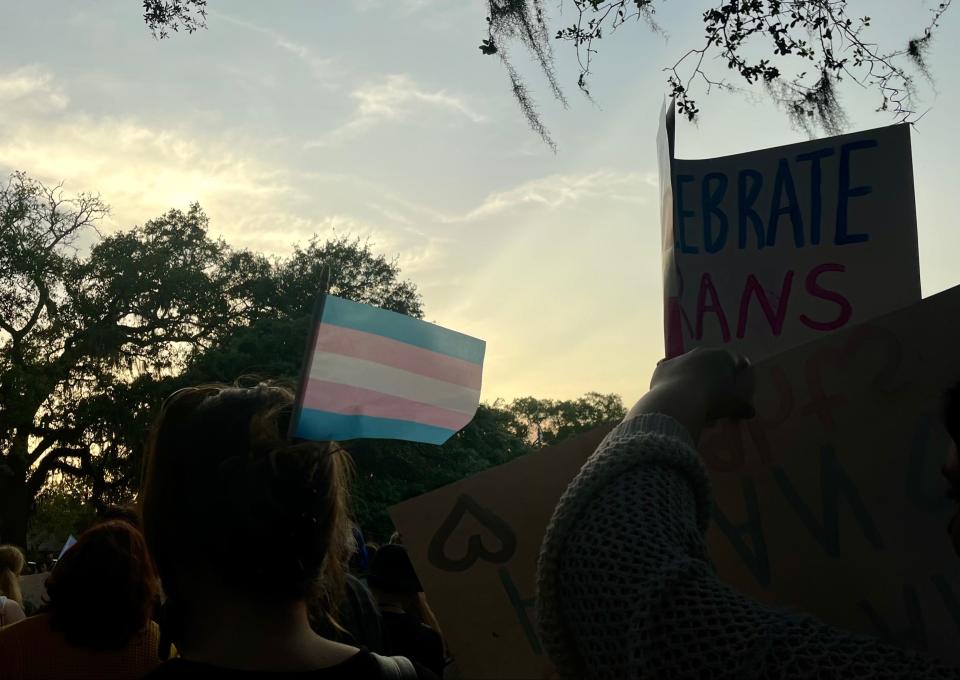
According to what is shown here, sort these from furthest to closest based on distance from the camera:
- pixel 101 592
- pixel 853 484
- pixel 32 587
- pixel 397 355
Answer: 1. pixel 32 587
2. pixel 101 592
3. pixel 397 355
4. pixel 853 484

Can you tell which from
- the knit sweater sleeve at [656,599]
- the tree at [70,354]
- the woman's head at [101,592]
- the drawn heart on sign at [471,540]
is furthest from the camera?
the tree at [70,354]

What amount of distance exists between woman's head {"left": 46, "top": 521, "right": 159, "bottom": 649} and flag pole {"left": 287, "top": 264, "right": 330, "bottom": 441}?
1.29 metres

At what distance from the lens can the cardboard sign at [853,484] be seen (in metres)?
1.19

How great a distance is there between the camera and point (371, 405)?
60.1 inches

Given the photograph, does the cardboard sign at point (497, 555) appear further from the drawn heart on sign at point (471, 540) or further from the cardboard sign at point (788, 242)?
the cardboard sign at point (788, 242)

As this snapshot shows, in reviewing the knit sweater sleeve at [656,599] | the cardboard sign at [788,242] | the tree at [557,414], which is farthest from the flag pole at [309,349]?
the tree at [557,414]

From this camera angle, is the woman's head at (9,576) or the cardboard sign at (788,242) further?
the woman's head at (9,576)

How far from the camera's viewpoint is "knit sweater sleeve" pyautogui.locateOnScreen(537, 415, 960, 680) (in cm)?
68

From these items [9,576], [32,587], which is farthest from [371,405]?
[32,587]

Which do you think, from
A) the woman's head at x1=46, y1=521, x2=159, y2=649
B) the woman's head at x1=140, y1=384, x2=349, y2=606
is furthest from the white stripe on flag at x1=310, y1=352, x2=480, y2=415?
the woman's head at x1=46, y1=521, x2=159, y2=649

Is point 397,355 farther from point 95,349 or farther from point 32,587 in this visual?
point 95,349

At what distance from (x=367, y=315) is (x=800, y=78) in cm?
324

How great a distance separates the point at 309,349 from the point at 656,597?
861 millimetres

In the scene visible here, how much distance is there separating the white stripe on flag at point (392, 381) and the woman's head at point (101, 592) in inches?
47.1
